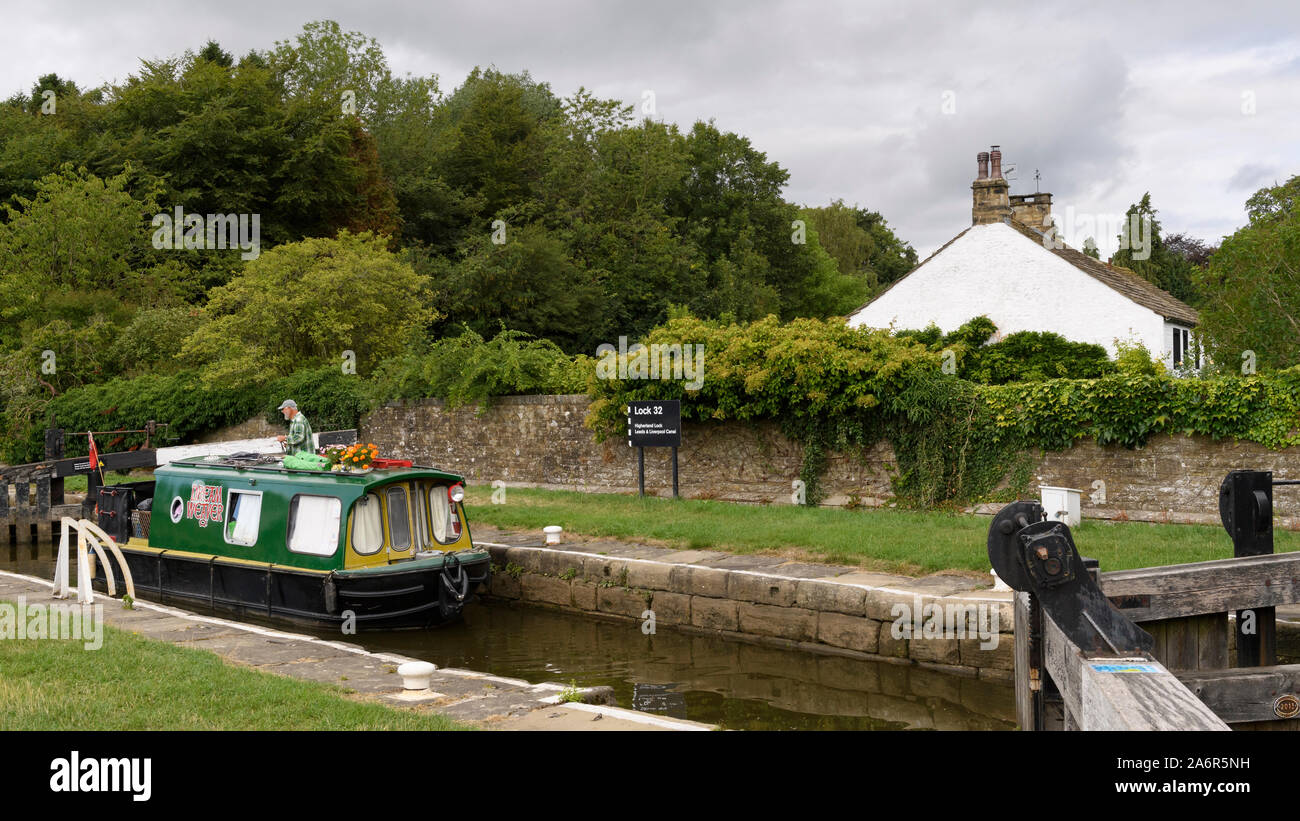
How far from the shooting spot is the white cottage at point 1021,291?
22.0 metres

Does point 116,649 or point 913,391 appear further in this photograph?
point 913,391

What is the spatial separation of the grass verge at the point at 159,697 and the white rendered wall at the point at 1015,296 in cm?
1862

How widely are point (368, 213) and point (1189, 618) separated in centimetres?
3447

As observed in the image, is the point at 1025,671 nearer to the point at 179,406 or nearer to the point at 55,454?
the point at 55,454

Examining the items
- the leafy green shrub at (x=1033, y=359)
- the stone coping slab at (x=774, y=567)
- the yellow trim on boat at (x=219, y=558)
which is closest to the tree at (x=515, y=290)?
the leafy green shrub at (x=1033, y=359)

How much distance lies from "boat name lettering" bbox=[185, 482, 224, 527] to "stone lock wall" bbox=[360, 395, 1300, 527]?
7.03 meters

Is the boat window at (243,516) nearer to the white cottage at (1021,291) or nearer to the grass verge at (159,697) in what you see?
the grass verge at (159,697)

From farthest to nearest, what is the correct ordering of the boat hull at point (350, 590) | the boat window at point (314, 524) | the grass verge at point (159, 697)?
the boat window at point (314, 524)
the boat hull at point (350, 590)
the grass verge at point (159, 697)

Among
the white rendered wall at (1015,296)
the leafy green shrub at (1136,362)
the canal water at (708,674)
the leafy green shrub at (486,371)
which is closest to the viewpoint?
the canal water at (708,674)

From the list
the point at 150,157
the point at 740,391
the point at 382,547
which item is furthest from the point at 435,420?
the point at 150,157

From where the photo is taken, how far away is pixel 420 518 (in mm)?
11820

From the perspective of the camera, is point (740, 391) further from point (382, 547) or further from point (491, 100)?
point (491, 100)

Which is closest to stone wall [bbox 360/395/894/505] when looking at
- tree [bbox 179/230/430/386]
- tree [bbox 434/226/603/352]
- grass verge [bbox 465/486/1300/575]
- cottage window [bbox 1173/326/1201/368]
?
grass verge [bbox 465/486/1300/575]

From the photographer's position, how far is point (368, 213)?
1415 inches
